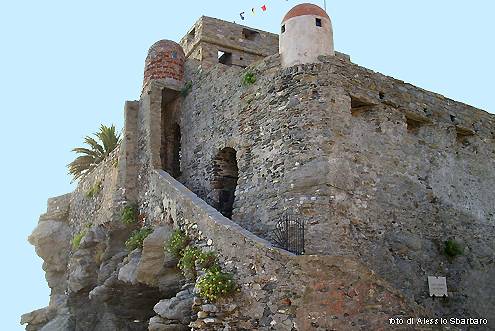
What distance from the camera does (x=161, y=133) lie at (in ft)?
61.1

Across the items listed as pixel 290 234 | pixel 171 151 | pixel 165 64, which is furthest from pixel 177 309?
pixel 165 64

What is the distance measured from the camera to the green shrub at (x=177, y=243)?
543 inches

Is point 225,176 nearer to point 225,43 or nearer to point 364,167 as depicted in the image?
point 364,167

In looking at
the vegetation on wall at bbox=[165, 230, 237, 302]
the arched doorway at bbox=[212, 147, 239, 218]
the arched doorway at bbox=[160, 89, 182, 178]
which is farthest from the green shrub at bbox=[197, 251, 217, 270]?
the arched doorway at bbox=[160, 89, 182, 178]

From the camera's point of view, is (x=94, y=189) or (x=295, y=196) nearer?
(x=295, y=196)

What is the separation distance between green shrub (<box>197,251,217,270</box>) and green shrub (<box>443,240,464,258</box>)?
6093 millimetres

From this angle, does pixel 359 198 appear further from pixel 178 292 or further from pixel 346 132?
pixel 178 292

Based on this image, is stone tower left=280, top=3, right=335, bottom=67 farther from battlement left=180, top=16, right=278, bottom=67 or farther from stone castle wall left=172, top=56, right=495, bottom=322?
battlement left=180, top=16, right=278, bottom=67

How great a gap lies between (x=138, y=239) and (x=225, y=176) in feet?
9.20

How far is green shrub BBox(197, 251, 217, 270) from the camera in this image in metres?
12.4

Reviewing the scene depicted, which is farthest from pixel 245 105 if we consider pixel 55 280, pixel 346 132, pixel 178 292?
pixel 55 280

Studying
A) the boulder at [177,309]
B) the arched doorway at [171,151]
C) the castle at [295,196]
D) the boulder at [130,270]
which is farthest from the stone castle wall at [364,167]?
the boulder at [130,270]

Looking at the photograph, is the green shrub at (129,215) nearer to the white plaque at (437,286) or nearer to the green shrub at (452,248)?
the white plaque at (437,286)

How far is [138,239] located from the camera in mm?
16047
